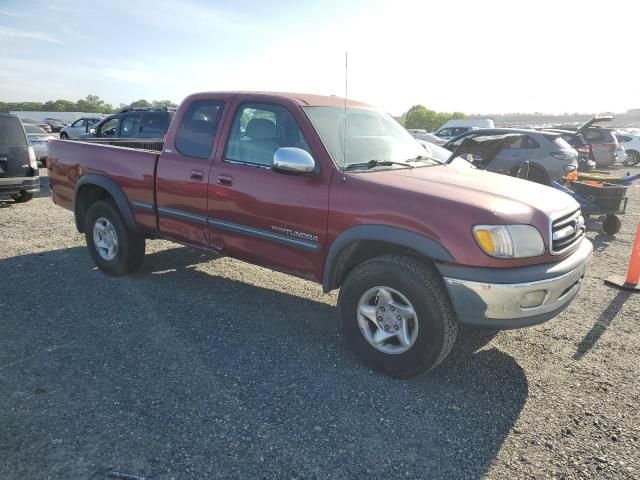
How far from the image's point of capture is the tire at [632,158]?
2045 centimetres

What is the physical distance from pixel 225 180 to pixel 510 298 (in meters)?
2.49

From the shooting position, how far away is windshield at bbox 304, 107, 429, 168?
12.3 ft

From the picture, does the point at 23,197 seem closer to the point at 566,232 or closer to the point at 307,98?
the point at 307,98

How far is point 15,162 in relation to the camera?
8625 millimetres

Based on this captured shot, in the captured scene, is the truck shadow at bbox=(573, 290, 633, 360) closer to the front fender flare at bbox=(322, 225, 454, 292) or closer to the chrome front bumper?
the chrome front bumper

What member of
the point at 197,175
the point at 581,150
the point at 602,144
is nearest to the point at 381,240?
the point at 197,175

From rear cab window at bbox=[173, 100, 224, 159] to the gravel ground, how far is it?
4.86ft

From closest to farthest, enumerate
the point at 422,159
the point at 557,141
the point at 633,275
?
the point at 422,159, the point at 633,275, the point at 557,141

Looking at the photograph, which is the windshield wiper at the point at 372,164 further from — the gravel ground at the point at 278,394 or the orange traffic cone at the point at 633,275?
the orange traffic cone at the point at 633,275

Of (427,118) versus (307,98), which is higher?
(307,98)

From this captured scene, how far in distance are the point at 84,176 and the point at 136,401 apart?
3.22 metres

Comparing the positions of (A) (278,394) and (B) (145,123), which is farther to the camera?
(B) (145,123)

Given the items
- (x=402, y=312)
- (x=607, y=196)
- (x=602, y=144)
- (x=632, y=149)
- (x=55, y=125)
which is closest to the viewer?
(x=402, y=312)

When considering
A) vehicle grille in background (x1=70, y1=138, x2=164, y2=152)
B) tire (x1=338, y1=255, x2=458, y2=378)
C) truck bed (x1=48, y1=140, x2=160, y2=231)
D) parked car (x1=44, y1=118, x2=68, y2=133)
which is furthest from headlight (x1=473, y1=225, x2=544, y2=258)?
parked car (x1=44, y1=118, x2=68, y2=133)
